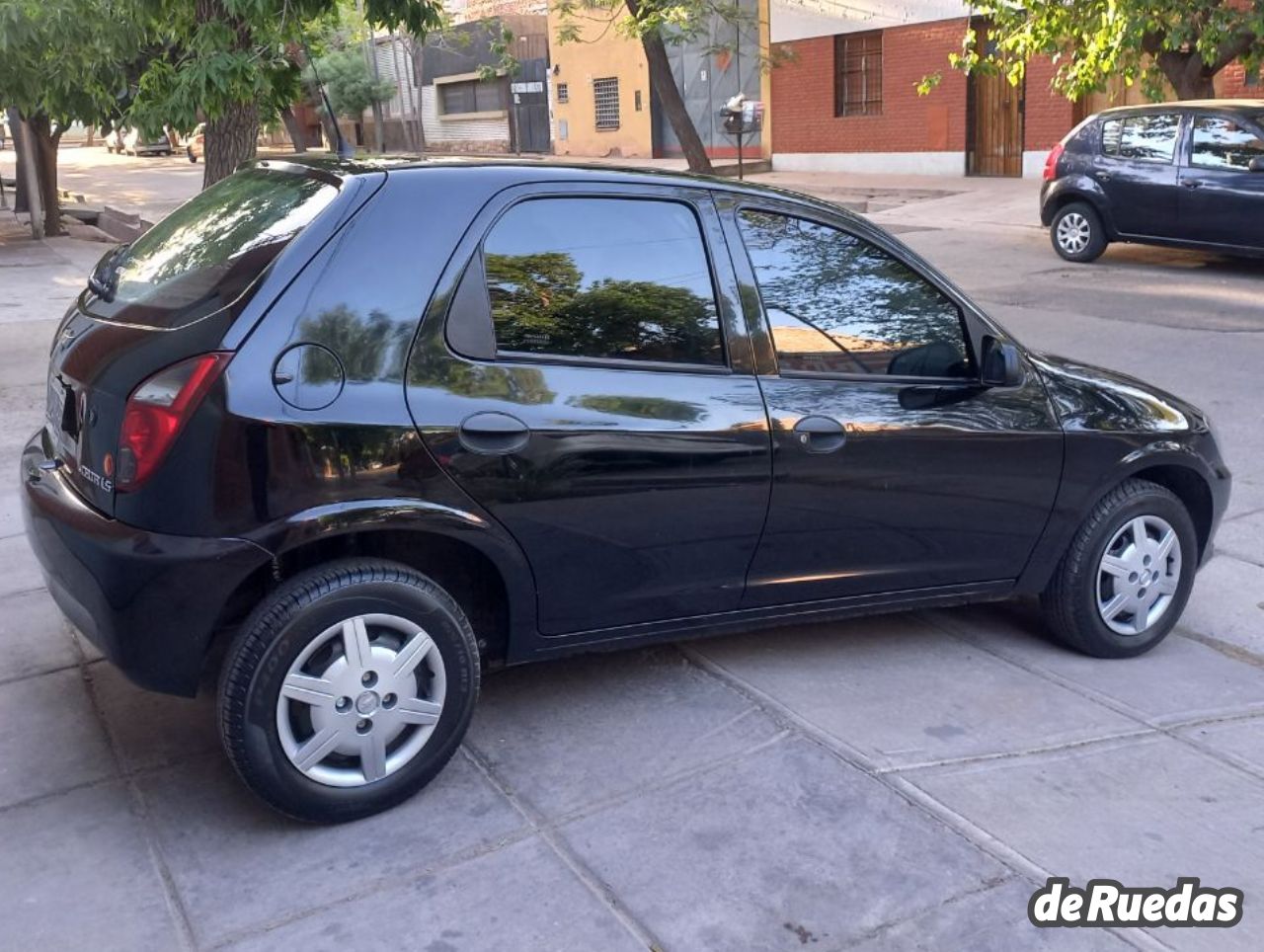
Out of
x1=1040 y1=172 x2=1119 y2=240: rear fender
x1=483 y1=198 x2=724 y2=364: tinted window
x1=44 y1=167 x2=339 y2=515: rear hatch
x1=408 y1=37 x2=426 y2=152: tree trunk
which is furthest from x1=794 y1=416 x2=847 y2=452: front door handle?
x1=408 y1=37 x2=426 y2=152: tree trunk

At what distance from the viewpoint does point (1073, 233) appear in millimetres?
15156

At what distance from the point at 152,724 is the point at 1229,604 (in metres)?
4.09

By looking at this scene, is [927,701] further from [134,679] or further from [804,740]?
[134,679]

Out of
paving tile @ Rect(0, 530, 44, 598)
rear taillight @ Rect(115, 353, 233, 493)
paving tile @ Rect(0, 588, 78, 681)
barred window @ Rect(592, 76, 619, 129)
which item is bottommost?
paving tile @ Rect(0, 588, 78, 681)

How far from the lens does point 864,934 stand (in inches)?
126

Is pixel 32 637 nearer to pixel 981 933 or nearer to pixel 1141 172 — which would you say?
pixel 981 933

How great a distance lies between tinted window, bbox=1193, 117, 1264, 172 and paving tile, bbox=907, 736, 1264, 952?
35.7 ft

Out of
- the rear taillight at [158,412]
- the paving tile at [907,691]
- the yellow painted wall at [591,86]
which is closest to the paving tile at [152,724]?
the rear taillight at [158,412]

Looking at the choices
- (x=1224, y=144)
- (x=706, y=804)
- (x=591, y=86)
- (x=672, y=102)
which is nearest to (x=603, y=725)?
(x=706, y=804)

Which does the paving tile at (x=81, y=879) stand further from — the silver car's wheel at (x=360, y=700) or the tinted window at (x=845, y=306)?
the tinted window at (x=845, y=306)

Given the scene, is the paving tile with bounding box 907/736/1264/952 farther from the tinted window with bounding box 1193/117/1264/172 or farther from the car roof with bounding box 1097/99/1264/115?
the car roof with bounding box 1097/99/1264/115

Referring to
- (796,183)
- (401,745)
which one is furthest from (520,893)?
(796,183)

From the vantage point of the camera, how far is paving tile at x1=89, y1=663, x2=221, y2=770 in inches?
160

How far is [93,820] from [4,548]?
2.79 m
